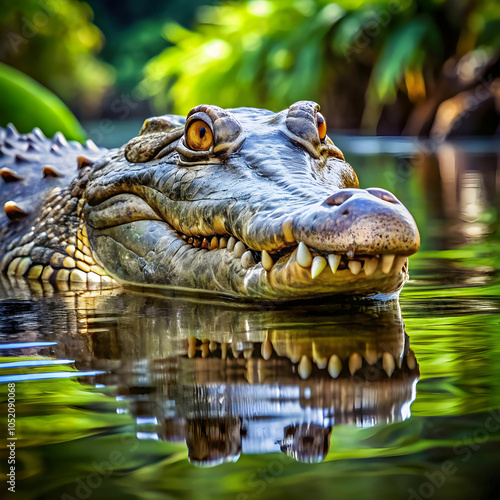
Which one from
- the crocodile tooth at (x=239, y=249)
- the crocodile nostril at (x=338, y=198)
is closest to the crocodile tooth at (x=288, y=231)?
the crocodile nostril at (x=338, y=198)

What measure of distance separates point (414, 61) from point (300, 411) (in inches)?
719

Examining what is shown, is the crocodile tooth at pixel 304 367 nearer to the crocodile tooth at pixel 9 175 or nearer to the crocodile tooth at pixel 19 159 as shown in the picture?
the crocodile tooth at pixel 9 175

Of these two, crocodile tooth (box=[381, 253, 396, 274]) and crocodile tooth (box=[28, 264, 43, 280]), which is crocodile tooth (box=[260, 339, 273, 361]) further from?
crocodile tooth (box=[28, 264, 43, 280])

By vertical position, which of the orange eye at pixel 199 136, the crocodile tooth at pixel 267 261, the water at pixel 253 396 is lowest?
the water at pixel 253 396

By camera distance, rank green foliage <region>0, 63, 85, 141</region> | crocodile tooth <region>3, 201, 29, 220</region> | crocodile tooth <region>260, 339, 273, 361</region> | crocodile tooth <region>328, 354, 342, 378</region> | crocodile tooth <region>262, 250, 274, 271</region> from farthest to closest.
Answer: green foliage <region>0, 63, 85, 141</region> < crocodile tooth <region>3, 201, 29, 220</region> < crocodile tooth <region>262, 250, 274, 271</region> < crocodile tooth <region>260, 339, 273, 361</region> < crocodile tooth <region>328, 354, 342, 378</region>

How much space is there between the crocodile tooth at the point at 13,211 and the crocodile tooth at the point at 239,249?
6.04 feet

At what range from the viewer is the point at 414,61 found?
62.5 feet

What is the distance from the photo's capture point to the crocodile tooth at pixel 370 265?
103 inches

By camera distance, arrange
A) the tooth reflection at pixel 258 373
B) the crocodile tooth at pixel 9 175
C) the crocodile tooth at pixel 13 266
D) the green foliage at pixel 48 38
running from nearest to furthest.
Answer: the tooth reflection at pixel 258 373
the crocodile tooth at pixel 13 266
the crocodile tooth at pixel 9 175
the green foliage at pixel 48 38

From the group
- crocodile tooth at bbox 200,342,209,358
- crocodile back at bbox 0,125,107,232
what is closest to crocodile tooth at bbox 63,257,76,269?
crocodile back at bbox 0,125,107,232

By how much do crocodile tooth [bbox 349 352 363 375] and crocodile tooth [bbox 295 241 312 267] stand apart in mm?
457

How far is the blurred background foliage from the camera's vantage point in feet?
63.0

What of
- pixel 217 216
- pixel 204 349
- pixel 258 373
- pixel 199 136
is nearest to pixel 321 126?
pixel 199 136

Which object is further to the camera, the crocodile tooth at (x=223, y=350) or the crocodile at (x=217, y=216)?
the crocodile at (x=217, y=216)
